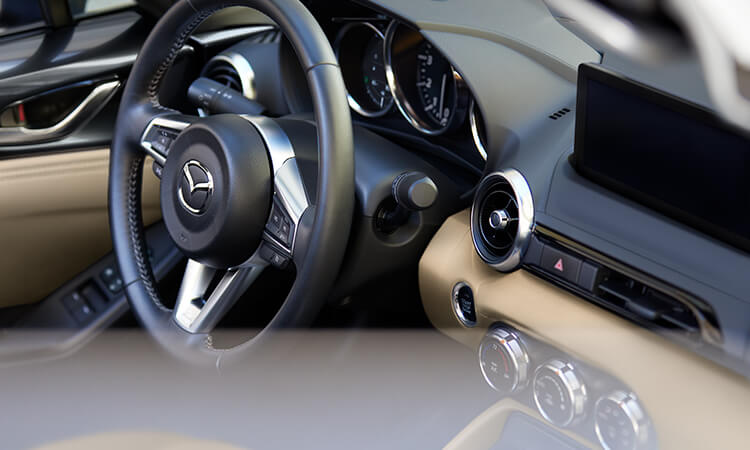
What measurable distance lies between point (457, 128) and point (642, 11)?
3.74 ft

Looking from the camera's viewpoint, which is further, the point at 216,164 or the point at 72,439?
the point at 216,164

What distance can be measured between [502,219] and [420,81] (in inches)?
17.0

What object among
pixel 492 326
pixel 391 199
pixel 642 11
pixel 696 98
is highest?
pixel 642 11

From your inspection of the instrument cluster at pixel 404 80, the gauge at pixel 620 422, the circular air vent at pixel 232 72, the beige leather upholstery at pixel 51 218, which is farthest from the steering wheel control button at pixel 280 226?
the beige leather upholstery at pixel 51 218

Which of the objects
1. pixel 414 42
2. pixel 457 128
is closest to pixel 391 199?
pixel 457 128

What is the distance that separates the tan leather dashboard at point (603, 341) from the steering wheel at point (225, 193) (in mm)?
242

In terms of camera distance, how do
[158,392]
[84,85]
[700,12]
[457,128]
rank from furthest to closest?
[84,85]
[158,392]
[457,128]
[700,12]

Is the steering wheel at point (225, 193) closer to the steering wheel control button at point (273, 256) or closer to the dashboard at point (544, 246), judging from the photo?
the steering wheel control button at point (273, 256)

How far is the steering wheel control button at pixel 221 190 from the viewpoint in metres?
1.24

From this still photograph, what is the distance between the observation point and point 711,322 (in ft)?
3.11

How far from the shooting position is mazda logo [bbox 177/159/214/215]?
4.15 ft

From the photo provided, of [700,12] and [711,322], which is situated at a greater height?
[700,12]

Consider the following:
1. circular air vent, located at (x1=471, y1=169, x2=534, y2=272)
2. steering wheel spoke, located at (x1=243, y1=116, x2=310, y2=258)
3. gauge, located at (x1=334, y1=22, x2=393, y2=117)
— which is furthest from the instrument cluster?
steering wheel spoke, located at (x1=243, y1=116, x2=310, y2=258)

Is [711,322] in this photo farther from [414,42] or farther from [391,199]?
[414,42]
